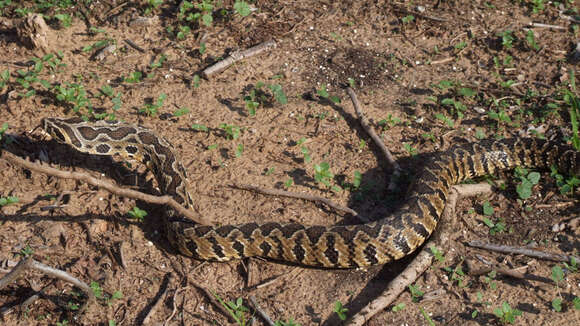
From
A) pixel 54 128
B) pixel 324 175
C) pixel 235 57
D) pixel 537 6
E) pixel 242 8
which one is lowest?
pixel 324 175

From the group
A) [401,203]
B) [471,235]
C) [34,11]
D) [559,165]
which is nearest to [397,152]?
[401,203]

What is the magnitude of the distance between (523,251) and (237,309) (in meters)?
3.69

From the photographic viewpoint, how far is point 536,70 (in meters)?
9.59

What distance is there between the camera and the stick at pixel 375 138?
7898 millimetres

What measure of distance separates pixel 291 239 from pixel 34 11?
24.6 ft

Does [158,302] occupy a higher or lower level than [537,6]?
lower

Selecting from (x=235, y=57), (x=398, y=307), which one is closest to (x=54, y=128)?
(x=235, y=57)

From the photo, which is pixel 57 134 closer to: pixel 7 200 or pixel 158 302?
pixel 7 200

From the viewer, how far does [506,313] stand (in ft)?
19.6

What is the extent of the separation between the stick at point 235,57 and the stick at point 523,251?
5.24 metres

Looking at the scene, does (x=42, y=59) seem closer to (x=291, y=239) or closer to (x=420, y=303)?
(x=291, y=239)

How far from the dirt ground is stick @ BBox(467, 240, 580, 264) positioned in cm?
10

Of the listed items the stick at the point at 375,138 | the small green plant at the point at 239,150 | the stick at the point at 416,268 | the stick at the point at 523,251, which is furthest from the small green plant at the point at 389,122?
the stick at the point at 523,251

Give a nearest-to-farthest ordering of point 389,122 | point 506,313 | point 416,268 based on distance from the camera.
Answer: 1. point 506,313
2. point 416,268
3. point 389,122
